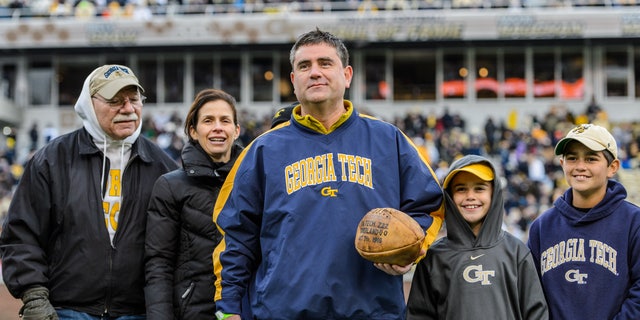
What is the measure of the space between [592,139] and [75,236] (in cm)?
280

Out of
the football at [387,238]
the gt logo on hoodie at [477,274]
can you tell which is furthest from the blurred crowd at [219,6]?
the football at [387,238]

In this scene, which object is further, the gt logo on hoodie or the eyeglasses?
the eyeglasses

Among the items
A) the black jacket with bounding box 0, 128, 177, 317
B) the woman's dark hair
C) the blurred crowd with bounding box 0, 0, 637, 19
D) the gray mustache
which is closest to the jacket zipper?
the black jacket with bounding box 0, 128, 177, 317

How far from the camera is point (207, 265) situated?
392cm

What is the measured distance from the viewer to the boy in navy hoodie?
3855 millimetres

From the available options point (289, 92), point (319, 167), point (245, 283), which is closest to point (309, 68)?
point (319, 167)

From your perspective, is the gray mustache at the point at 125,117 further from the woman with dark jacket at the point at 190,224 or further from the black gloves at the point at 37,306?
the black gloves at the point at 37,306

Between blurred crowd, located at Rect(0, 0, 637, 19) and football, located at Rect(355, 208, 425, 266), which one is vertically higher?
blurred crowd, located at Rect(0, 0, 637, 19)

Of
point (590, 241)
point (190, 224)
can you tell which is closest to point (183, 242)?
point (190, 224)

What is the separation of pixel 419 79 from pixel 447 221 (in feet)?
84.1

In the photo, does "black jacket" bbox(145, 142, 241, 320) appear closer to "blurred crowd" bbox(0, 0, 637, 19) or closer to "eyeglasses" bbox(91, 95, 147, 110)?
"eyeglasses" bbox(91, 95, 147, 110)

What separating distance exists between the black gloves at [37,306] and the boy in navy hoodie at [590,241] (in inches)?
101

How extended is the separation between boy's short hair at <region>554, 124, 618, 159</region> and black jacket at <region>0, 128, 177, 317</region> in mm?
2348

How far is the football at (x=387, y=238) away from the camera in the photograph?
10.5 feet
